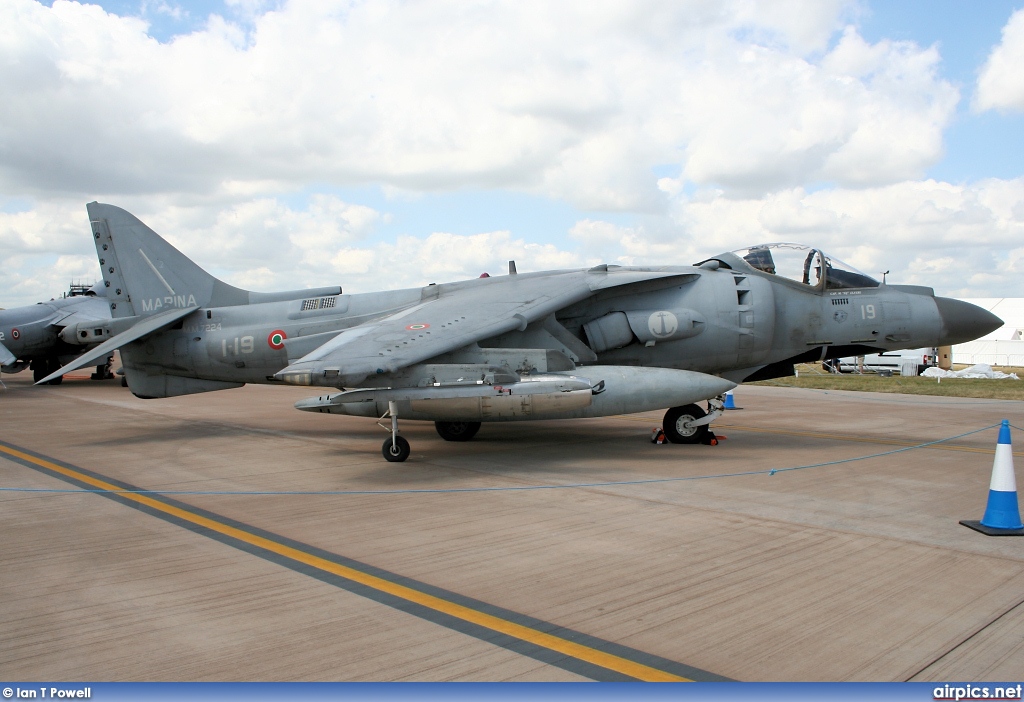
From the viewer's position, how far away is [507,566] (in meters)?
5.05

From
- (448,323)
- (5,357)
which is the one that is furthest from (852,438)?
(5,357)

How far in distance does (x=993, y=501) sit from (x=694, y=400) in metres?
3.87

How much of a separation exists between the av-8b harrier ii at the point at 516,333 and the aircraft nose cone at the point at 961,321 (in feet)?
0.07

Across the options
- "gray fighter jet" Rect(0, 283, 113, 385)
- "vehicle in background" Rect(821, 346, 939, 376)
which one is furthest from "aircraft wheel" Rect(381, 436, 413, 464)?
"vehicle in background" Rect(821, 346, 939, 376)

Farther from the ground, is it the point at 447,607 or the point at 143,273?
the point at 143,273

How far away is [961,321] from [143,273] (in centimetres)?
1310

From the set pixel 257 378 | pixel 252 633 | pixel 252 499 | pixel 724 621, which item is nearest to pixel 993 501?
pixel 724 621

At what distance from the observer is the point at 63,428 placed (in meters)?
13.3

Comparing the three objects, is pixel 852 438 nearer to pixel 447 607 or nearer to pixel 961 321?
pixel 961 321

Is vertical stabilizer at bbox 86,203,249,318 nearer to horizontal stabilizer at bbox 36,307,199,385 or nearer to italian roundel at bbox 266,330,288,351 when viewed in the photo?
horizontal stabilizer at bbox 36,307,199,385

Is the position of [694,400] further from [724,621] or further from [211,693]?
[211,693]

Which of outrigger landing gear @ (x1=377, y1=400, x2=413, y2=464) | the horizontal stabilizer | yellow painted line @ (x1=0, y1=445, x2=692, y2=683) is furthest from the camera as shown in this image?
the horizontal stabilizer

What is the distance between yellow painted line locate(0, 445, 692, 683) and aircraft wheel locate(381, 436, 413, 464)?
9.21ft

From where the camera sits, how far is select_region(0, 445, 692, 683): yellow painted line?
11.3ft
